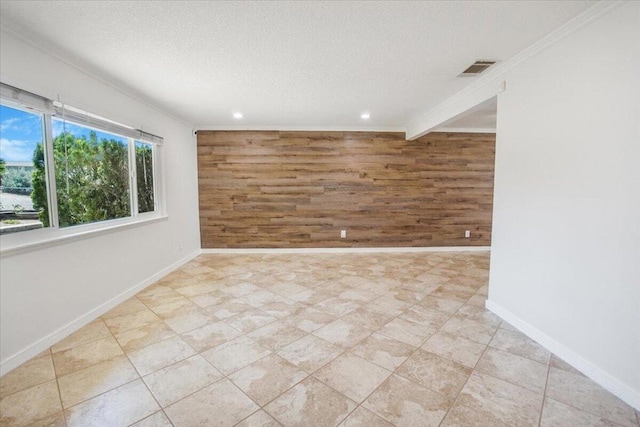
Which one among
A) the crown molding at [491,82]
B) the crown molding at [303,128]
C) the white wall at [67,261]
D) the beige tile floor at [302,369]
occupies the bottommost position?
the beige tile floor at [302,369]

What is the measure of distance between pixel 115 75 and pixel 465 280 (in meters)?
4.75

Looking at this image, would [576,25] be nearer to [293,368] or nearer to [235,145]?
[293,368]

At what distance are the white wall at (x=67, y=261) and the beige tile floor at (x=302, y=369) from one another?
20 centimetres

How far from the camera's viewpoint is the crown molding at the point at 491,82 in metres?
1.72

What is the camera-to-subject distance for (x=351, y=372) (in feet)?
5.91

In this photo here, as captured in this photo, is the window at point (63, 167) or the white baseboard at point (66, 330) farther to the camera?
the window at point (63, 167)

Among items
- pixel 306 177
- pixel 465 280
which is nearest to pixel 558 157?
pixel 465 280

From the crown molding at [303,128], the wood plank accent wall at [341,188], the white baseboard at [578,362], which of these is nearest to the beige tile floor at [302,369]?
the white baseboard at [578,362]

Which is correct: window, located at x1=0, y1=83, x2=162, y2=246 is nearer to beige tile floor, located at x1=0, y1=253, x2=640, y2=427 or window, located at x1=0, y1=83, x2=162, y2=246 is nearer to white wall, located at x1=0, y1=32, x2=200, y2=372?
white wall, located at x1=0, y1=32, x2=200, y2=372

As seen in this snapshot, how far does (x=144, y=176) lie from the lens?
353cm

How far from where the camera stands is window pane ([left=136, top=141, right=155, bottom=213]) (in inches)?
135

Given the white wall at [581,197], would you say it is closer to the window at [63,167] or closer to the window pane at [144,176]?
the window at [63,167]

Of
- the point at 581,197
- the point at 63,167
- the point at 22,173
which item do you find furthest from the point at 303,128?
the point at 581,197

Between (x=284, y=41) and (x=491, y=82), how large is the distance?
209 cm
